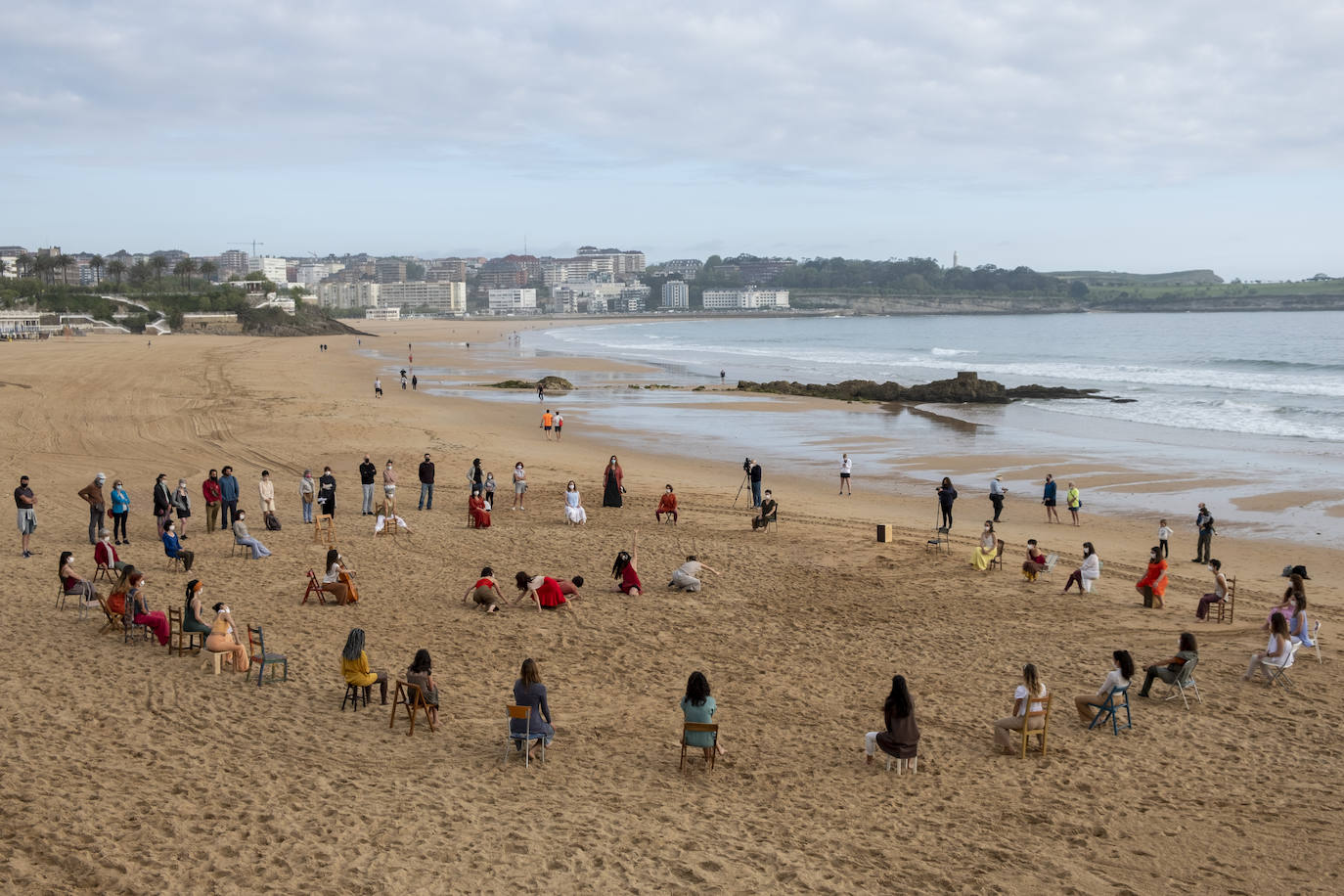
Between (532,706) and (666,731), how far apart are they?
1.37 metres

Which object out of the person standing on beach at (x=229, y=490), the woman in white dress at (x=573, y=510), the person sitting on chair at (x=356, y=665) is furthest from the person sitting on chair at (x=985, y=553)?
the person standing on beach at (x=229, y=490)

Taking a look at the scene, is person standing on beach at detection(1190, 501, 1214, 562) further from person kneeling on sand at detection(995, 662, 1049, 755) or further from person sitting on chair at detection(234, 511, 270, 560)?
person sitting on chair at detection(234, 511, 270, 560)

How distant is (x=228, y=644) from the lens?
401 inches

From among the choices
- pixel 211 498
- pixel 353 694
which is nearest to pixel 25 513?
pixel 211 498

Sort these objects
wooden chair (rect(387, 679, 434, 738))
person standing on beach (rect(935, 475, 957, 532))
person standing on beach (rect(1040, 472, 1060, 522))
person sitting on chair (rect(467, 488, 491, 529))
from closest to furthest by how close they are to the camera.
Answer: wooden chair (rect(387, 679, 434, 738))
person sitting on chair (rect(467, 488, 491, 529))
person standing on beach (rect(935, 475, 957, 532))
person standing on beach (rect(1040, 472, 1060, 522))

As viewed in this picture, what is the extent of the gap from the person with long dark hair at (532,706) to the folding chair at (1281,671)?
720cm

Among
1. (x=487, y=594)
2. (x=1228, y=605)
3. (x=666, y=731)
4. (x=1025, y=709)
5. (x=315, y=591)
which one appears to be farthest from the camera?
(x=1228, y=605)

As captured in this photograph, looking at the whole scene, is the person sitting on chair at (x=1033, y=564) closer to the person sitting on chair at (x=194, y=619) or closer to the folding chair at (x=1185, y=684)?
the folding chair at (x=1185, y=684)

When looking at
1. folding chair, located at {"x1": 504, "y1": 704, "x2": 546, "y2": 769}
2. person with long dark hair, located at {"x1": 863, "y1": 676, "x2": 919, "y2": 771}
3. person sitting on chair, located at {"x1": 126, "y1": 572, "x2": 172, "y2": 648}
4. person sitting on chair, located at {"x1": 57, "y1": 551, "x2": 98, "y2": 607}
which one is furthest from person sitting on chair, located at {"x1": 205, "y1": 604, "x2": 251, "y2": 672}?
person with long dark hair, located at {"x1": 863, "y1": 676, "x2": 919, "y2": 771}

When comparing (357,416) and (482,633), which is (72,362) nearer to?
(357,416)

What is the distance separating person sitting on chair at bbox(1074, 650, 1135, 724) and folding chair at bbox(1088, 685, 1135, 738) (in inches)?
1.1

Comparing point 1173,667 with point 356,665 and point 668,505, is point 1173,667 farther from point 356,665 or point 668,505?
point 668,505

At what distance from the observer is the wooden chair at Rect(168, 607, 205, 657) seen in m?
10.8

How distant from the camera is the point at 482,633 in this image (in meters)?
11.8
